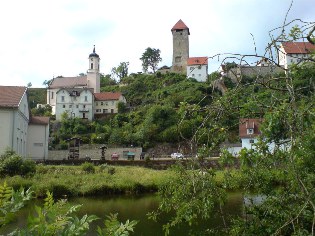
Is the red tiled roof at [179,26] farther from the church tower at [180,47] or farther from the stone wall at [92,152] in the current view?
the stone wall at [92,152]

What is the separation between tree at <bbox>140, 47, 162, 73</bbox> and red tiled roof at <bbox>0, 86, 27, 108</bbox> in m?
55.5

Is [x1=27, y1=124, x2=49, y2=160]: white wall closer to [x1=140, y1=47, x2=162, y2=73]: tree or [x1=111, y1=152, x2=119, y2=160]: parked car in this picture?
[x1=111, y1=152, x2=119, y2=160]: parked car

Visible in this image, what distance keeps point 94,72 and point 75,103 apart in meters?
13.5

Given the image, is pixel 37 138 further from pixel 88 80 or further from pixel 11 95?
pixel 88 80

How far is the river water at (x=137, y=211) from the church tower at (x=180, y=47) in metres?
60.6

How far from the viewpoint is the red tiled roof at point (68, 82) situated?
7900 centimetres

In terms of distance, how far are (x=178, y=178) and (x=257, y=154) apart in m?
1.12

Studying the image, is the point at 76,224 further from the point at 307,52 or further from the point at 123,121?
the point at 123,121

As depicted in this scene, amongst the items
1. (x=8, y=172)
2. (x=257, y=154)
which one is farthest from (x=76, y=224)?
(x=8, y=172)

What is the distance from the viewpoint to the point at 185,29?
8300cm

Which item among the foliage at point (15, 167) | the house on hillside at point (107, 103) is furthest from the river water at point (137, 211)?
the house on hillside at point (107, 103)

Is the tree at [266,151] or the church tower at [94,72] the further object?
the church tower at [94,72]

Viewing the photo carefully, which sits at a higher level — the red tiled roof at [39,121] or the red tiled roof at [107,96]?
the red tiled roof at [107,96]

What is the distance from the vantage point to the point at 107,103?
230 ft
